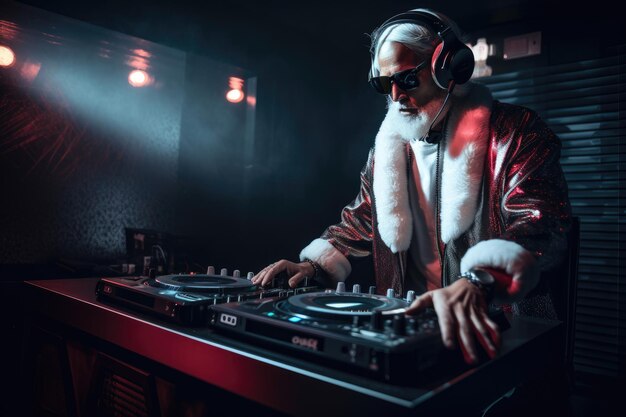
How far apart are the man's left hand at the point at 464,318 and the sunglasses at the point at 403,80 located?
75cm

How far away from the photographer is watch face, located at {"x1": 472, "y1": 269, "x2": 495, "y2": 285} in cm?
82

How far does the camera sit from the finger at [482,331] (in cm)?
69

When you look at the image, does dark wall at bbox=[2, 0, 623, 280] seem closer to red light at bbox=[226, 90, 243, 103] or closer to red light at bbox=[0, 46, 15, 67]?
red light at bbox=[226, 90, 243, 103]

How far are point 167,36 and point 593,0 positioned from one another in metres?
2.20

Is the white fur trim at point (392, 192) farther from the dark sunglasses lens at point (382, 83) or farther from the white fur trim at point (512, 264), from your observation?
the white fur trim at point (512, 264)

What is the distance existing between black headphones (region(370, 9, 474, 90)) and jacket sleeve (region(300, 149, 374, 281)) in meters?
0.54

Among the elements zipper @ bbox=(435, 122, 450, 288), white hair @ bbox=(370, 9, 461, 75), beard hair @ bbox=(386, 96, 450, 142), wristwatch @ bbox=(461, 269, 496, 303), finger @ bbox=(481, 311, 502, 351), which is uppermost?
white hair @ bbox=(370, 9, 461, 75)

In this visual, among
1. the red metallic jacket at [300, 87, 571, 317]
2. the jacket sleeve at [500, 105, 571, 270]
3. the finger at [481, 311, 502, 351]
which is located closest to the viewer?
the finger at [481, 311, 502, 351]

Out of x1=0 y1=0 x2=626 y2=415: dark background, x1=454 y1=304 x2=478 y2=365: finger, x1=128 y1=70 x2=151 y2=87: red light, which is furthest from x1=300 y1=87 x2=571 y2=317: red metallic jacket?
x1=128 y1=70 x2=151 y2=87: red light

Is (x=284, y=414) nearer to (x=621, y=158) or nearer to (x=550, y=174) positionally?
(x=550, y=174)

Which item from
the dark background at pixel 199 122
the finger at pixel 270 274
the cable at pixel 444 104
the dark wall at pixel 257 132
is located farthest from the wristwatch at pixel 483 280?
the dark wall at pixel 257 132

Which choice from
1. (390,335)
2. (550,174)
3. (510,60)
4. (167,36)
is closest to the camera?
(390,335)

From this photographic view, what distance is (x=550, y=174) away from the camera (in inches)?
49.1

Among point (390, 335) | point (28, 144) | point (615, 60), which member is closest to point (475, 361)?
point (390, 335)
